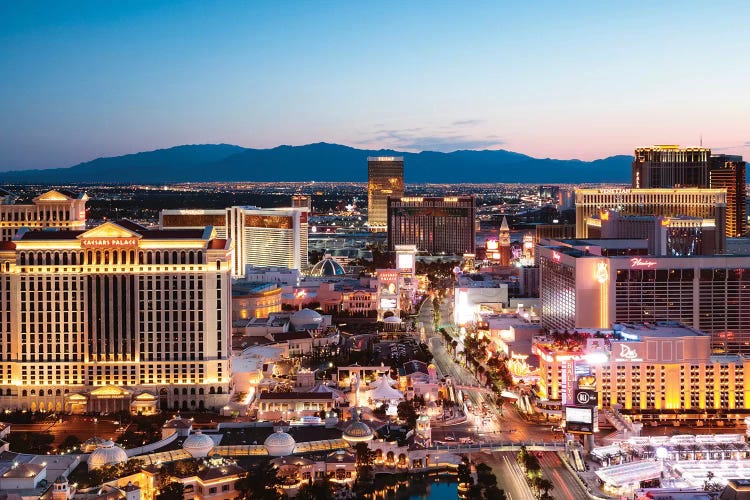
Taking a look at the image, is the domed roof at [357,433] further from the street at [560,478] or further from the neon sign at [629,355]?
the neon sign at [629,355]

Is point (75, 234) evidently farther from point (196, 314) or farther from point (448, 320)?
point (448, 320)

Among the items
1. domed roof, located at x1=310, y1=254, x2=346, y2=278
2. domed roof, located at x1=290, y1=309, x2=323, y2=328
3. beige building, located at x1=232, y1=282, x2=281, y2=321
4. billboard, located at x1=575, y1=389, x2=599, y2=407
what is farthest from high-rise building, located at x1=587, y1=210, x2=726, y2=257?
billboard, located at x1=575, y1=389, x2=599, y2=407

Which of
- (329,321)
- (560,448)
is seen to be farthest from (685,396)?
(329,321)

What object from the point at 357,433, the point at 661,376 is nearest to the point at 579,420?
the point at 661,376

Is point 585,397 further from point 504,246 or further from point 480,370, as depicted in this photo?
point 504,246

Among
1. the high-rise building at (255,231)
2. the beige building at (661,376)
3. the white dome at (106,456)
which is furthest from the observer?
the high-rise building at (255,231)

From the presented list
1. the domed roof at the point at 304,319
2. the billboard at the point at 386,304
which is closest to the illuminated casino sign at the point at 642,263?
the domed roof at the point at 304,319

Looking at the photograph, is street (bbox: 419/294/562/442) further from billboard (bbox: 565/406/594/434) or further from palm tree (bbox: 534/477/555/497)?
palm tree (bbox: 534/477/555/497)
